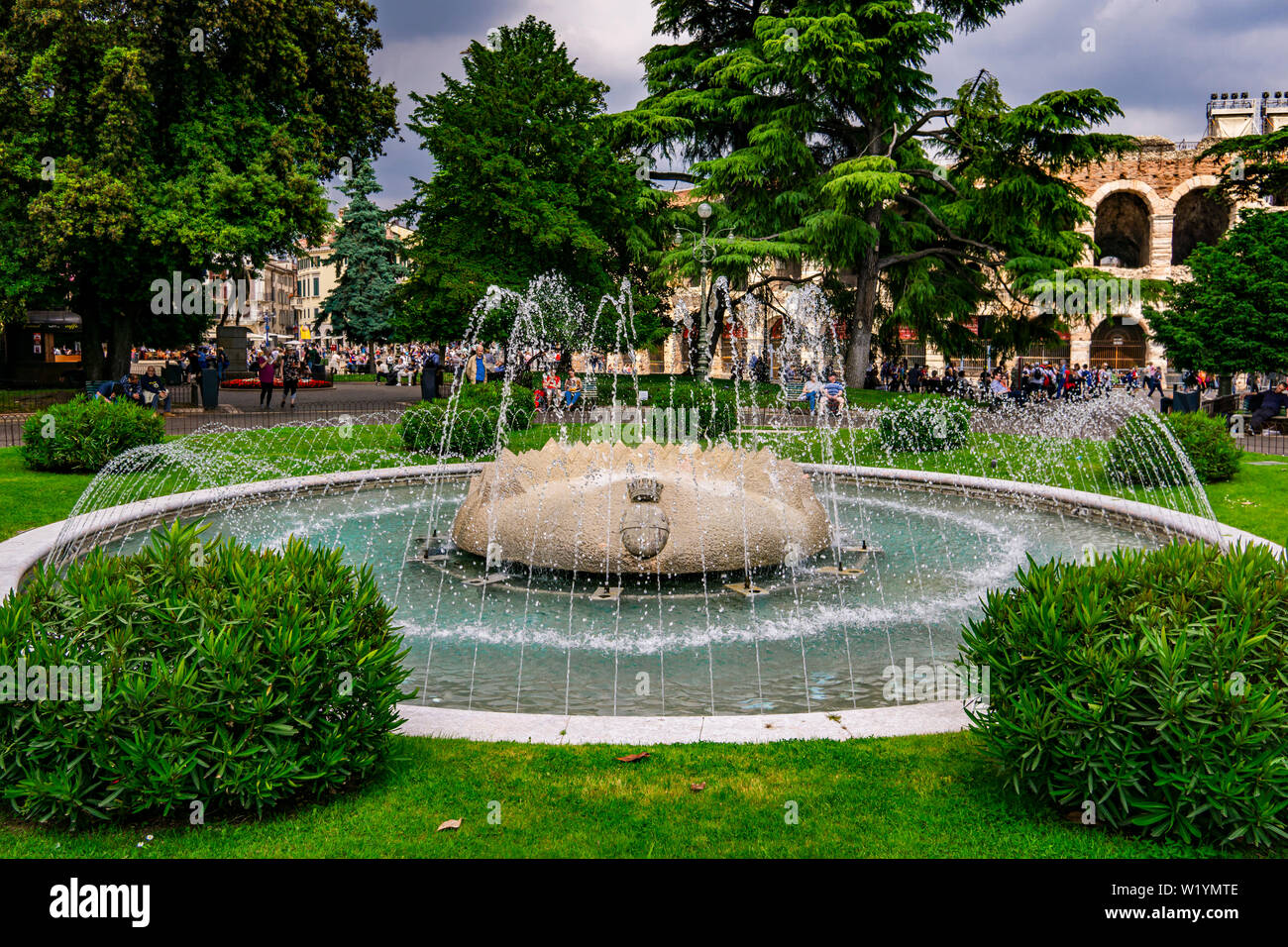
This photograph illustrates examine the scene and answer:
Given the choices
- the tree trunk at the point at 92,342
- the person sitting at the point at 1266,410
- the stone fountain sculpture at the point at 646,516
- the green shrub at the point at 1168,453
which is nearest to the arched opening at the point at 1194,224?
the person sitting at the point at 1266,410

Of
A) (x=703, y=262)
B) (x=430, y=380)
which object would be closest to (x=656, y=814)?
(x=703, y=262)

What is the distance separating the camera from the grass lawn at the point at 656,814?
154 inches

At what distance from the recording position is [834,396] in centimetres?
2712

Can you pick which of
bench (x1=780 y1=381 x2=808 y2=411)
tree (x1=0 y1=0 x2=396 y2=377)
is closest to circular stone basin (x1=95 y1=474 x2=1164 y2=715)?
tree (x1=0 y1=0 x2=396 y2=377)

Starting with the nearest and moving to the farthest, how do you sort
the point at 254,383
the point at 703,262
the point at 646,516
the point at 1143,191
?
1. the point at 646,516
2. the point at 703,262
3. the point at 254,383
4. the point at 1143,191

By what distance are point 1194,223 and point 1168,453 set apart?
2056 inches

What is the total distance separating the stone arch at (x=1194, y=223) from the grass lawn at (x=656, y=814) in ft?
200

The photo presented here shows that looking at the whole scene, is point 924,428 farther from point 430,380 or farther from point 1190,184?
point 1190,184

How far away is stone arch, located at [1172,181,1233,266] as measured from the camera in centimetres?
5619

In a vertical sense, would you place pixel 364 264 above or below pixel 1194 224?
below

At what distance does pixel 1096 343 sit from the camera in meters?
55.9

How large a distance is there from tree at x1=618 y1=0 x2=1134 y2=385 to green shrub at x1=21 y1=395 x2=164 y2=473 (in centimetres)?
1854

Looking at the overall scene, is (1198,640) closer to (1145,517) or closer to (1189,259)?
(1145,517)

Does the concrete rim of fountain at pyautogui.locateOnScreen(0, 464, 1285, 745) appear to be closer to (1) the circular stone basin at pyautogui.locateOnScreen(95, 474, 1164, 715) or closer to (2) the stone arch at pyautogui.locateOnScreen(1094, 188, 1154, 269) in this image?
(1) the circular stone basin at pyautogui.locateOnScreen(95, 474, 1164, 715)
